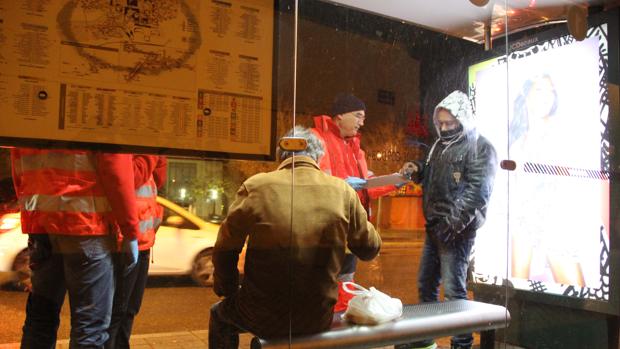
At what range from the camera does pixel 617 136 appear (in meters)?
3.83

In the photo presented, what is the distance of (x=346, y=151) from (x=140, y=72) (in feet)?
3.94

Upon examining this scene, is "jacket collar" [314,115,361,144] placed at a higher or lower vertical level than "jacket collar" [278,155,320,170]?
higher

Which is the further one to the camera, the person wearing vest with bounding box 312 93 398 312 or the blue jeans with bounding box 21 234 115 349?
the person wearing vest with bounding box 312 93 398 312

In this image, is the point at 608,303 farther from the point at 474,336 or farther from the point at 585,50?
the point at 585,50

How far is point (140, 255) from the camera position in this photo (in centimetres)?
246

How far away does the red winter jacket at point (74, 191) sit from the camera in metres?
2.22

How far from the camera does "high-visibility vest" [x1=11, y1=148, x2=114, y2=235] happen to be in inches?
87.1

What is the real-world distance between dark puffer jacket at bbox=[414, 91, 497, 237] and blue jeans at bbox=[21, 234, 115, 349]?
1873 mm

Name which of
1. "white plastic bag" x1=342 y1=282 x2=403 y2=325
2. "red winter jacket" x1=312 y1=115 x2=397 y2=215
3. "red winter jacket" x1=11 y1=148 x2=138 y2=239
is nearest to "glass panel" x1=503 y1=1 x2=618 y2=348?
"red winter jacket" x1=312 y1=115 x2=397 y2=215

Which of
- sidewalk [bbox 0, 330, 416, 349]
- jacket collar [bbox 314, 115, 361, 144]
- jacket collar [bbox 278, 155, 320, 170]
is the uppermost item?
jacket collar [bbox 314, 115, 361, 144]

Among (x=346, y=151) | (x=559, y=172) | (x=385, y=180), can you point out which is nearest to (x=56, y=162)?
(x=346, y=151)

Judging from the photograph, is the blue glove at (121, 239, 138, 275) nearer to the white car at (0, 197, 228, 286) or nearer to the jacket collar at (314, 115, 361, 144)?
the white car at (0, 197, 228, 286)

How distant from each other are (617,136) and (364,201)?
7.09 ft

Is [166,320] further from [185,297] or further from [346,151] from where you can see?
[346,151]
